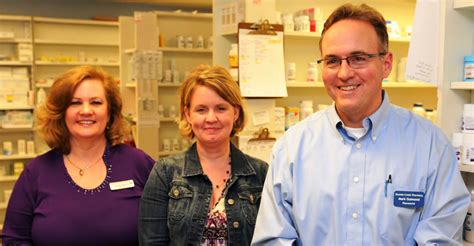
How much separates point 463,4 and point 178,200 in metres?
1.41

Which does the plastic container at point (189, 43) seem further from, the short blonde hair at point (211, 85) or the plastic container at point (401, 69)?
the short blonde hair at point (211, 85)

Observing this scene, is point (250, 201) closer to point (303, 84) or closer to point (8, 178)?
point (303, 84)

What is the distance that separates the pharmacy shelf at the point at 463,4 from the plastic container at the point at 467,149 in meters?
0.53

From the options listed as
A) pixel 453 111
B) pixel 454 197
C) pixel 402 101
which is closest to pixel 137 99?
pixel 402 101

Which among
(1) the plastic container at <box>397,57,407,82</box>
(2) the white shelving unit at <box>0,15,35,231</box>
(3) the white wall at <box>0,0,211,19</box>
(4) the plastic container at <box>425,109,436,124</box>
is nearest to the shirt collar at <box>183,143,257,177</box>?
(4) the plastic container at <box>425,109,436,124</box>

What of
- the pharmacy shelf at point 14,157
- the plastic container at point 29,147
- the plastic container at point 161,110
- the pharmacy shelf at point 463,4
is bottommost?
the pharmacy shelf at point 14,157

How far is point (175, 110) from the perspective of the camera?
6223 millimetres

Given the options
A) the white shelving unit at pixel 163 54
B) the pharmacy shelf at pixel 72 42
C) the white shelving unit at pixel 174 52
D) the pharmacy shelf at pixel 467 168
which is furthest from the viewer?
the pharmacy shelf at pixel 72 42

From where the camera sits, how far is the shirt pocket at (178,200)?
192 centimetres

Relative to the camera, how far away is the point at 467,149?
2.05m

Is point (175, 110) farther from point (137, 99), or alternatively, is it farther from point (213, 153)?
point (213, 153)

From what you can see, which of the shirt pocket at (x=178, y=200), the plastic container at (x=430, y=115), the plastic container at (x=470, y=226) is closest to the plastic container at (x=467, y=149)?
the plastic container at (x=470, y=226)

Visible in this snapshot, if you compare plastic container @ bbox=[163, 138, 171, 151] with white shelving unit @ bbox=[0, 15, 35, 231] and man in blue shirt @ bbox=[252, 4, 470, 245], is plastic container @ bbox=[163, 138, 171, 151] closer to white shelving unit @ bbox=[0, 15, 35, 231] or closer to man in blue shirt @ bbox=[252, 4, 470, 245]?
white shelving unit @ bbox=[0, 15, 35, 231]

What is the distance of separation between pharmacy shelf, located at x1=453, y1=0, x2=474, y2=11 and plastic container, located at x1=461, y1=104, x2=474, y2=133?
41cm
